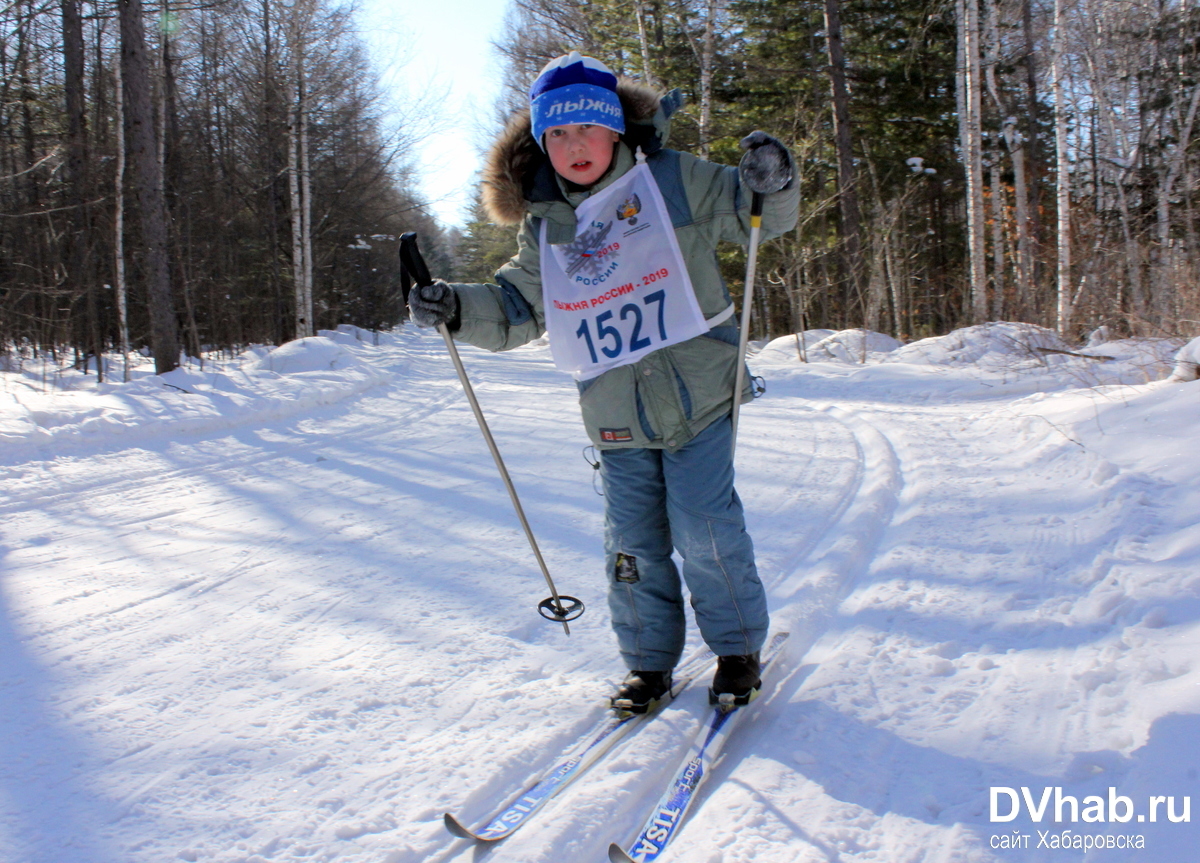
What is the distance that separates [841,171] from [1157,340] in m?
8.74

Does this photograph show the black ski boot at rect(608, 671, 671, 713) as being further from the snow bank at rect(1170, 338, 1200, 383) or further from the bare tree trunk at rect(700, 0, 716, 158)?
the bare tree trunk at rect(700, 0, 716, 158)

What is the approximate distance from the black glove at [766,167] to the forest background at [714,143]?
8.80 m

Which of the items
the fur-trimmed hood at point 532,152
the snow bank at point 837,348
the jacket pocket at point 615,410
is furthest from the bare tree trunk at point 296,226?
the jacket pocket at point 615,410

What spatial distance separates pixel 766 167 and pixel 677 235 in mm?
304

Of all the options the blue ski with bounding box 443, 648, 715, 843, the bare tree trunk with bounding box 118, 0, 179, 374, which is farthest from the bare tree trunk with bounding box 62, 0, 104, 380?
the blue ski with bounding box 443, 648, 715, 843

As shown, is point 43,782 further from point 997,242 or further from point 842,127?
point 997,242

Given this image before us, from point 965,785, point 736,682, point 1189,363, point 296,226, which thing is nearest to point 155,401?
point 736,682

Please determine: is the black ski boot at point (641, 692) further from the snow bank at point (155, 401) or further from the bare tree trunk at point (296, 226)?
the bare tree trunk at point (296, 226)

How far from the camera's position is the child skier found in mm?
2213

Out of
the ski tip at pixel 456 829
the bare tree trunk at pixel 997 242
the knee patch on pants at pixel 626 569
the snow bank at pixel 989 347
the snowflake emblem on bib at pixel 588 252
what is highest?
the bare tree trunk at pixel 997 242

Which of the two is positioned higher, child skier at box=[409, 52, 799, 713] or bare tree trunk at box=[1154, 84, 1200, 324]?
bare tree trunk at box=[1154, 84, 1200, 324]

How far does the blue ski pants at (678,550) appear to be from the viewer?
87.4 inches

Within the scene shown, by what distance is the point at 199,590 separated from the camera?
10.2 ft

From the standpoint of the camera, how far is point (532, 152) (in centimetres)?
237
